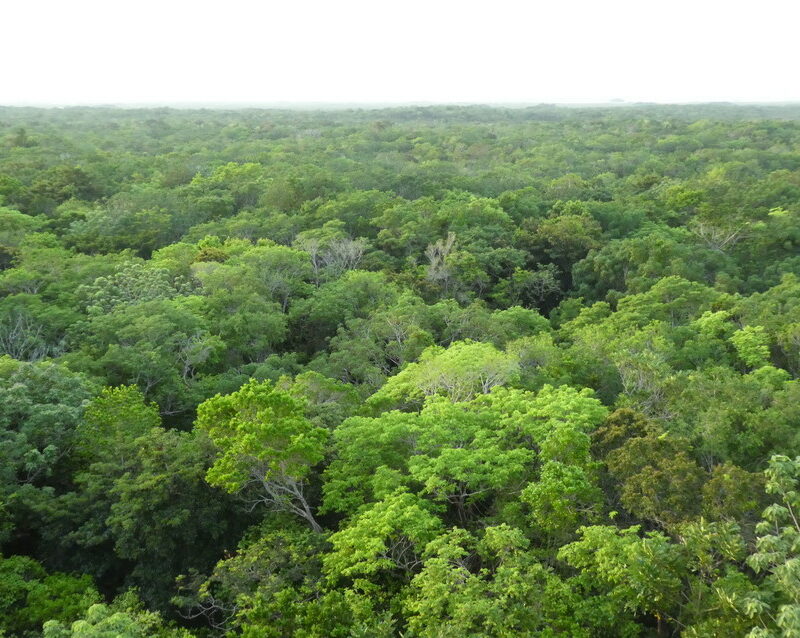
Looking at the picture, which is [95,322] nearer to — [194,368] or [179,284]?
[194,368]

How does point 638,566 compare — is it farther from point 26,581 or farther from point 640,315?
point 640,315

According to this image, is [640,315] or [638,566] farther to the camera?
[640,315]

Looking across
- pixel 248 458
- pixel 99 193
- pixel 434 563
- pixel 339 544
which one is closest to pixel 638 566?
pixel 434 563

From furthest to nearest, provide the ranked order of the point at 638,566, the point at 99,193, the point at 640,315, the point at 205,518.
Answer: the point at 99,193
the point at 640,315
the point at 205,518
the point at 638,566

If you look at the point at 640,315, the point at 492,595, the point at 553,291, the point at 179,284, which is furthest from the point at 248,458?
the point at 553,291

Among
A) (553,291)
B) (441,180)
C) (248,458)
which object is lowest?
(553,291)

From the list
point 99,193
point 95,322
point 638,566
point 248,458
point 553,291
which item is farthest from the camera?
point 99,193

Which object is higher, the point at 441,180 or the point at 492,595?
the point at 441,180
